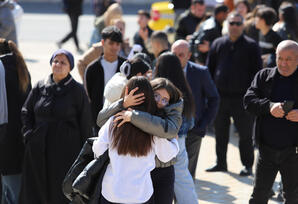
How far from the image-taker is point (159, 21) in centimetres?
1439

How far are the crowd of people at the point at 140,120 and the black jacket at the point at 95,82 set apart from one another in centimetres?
1

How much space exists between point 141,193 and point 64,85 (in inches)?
81.2

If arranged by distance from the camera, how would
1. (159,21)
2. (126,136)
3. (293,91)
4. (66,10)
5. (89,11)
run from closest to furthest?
(126,136) < (293,91) < (159,21) < (66,10) < (89,11)

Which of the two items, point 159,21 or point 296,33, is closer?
point 296,33

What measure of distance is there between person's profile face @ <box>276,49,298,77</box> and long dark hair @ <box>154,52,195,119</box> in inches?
36.1

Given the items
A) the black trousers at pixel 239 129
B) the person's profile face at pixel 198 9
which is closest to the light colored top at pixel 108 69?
the black trousers at pixel 239 129

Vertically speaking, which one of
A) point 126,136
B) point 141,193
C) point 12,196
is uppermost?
point 126,136

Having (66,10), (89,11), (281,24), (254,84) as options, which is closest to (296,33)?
(281,24)

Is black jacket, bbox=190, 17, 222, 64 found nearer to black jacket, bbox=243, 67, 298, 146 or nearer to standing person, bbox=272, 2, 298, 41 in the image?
standing person, bbox=272, 2, 298, 41

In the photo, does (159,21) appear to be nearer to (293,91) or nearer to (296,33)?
(296,33)

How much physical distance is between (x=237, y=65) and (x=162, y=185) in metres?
3.86

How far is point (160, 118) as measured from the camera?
4660mm

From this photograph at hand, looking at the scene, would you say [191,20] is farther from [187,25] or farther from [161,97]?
[161,97]

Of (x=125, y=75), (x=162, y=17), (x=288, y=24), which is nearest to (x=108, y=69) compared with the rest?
(x=125, y=75)
